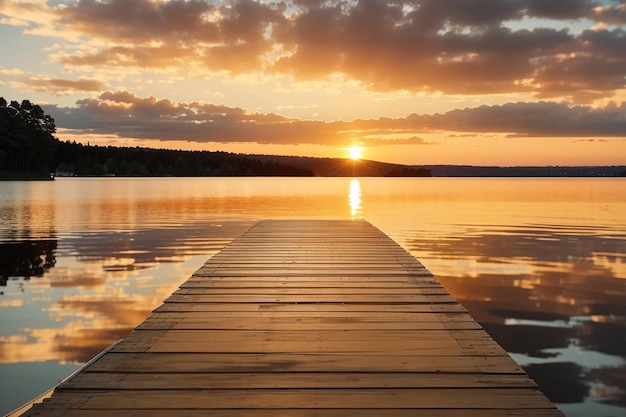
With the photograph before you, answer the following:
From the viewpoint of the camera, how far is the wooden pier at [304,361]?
3852 millimetres

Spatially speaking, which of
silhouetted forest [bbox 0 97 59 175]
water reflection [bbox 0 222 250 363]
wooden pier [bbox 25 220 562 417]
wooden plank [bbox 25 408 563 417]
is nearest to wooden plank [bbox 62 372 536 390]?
wooden pier [bbox 25 220 562 417]

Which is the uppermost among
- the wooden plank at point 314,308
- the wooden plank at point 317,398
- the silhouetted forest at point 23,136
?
the silhouetted forest at point 23,136

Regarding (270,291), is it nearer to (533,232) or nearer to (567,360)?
(567,360)

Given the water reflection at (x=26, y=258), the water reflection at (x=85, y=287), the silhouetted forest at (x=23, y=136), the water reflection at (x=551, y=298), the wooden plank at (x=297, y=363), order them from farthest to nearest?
the silhouetted forest at (x=23, y=136) < the water reflection at (x=26, y=258) < the water reflection at (x=85, y=287) < the water reflection at (x=551, y=298) < the wooden plank at (x=297, y=363)

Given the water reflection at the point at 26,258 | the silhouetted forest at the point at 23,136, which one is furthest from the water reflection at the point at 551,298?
the silhouetted forest at the point at 23,136

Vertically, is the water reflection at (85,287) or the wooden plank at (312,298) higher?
the wooden plank at (312,298)

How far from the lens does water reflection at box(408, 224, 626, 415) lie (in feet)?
23.1

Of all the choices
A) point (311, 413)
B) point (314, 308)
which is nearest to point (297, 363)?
point (311, 413)

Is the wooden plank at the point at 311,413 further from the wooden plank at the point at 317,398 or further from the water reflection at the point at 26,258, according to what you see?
the water reflection at the point at 26,258

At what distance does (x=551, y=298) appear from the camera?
1170 centimetres

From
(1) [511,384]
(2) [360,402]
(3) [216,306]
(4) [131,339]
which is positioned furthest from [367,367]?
(3) [216,306]

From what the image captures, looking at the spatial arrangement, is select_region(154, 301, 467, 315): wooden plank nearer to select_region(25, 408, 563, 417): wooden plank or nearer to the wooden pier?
the wooden pier

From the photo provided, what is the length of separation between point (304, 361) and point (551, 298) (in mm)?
8564

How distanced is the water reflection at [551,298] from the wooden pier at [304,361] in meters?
1.64
